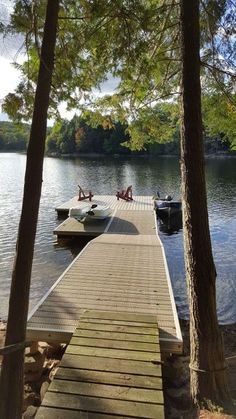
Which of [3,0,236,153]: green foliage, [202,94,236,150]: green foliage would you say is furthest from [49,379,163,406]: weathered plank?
[202,94,236,150]: green foliage

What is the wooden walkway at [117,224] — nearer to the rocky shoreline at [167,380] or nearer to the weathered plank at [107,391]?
the rocky shoreline at [167,380]

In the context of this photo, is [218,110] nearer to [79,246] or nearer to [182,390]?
[182,390]

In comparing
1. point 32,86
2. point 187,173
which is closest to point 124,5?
point 32,86

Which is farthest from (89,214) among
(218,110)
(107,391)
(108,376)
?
(107,391)

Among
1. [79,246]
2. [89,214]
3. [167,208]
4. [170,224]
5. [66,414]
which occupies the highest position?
[167,208]

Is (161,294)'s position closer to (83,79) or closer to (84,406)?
(84,406)

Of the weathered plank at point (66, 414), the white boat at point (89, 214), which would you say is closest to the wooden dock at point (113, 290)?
the weathered plank at point (66, 414)

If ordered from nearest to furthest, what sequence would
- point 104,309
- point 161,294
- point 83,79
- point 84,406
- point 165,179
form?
1. point 84,406
2. point 83,79
3. point 104,309
4. point 161,294
5. point 165,179

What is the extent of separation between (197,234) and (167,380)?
243 centimetres

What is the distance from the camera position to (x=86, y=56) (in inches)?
180

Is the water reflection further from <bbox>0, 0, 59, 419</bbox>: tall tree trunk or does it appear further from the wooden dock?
<bbox>0, 0, 59, 419</bbox>: tall tree trunk

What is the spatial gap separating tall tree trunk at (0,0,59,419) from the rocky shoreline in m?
0.76

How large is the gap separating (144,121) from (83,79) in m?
1.23

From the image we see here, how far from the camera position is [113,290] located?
7.21 metres
